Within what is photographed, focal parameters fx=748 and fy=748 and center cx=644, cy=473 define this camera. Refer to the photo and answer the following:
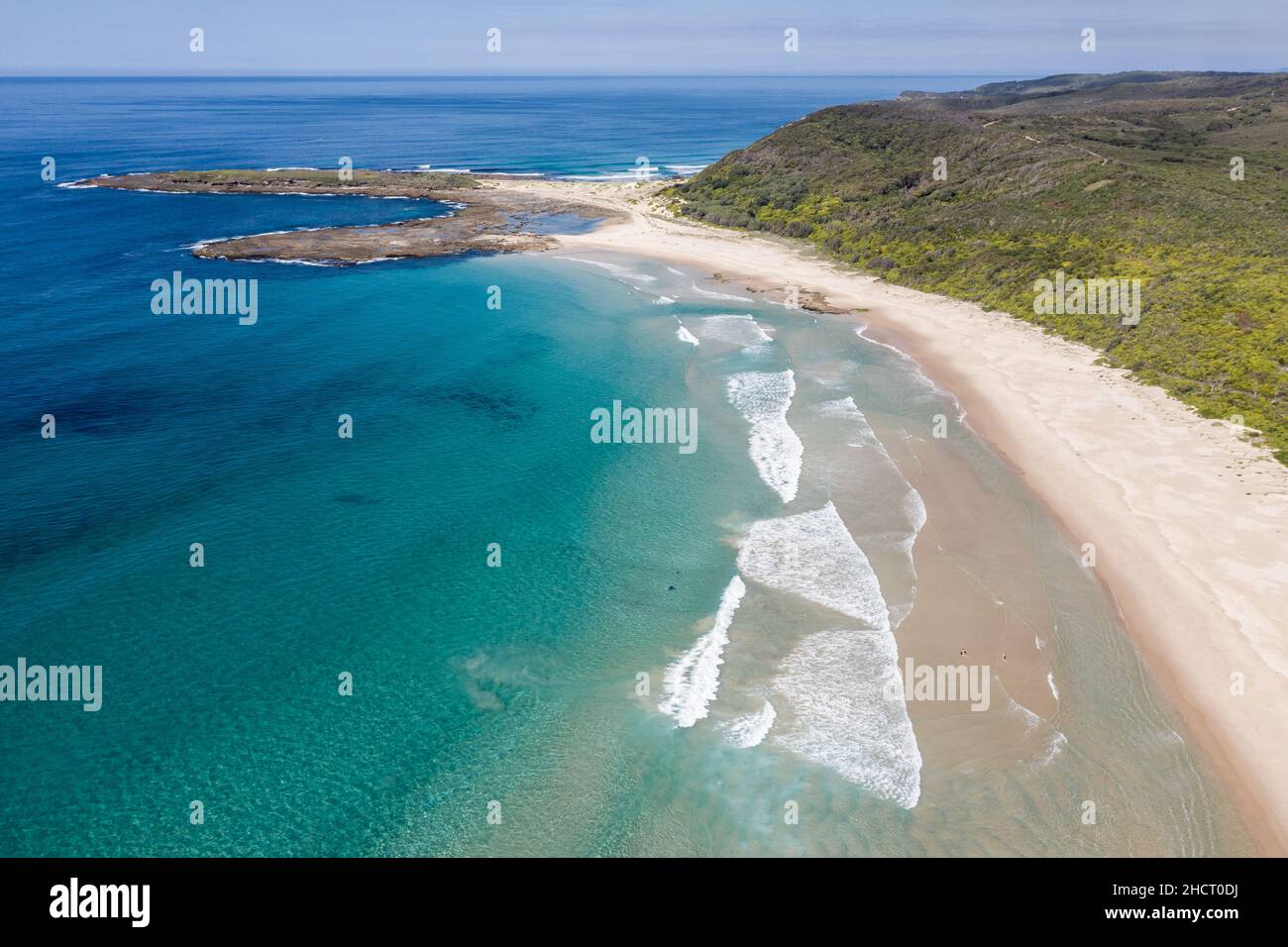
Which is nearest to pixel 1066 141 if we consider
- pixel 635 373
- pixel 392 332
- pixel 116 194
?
pixel 635 373

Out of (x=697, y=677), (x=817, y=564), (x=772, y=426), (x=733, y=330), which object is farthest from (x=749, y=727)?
(x=733, y=330)

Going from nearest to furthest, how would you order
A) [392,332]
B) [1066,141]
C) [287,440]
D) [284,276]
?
[287,440] < [392,332] < [284,276] < [1066,141]

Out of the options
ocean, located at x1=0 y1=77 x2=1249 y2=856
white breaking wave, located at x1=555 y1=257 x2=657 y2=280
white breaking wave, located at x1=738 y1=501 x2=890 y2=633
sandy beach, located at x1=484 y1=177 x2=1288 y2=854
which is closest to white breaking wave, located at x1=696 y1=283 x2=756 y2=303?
white breaking wave, located at x1=555 y1=257 x2=657 y2=280

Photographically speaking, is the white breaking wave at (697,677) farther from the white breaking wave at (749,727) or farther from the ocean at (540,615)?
the white breaking wave at (749,727)

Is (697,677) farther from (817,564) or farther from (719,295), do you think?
(719,295)

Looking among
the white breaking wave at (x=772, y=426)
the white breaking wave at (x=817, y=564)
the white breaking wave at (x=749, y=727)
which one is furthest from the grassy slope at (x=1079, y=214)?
the white breaking wave at (x=749, y=727)

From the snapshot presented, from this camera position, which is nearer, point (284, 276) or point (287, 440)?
point (287, 440)

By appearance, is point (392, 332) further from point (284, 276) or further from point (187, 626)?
point (187, 626)
